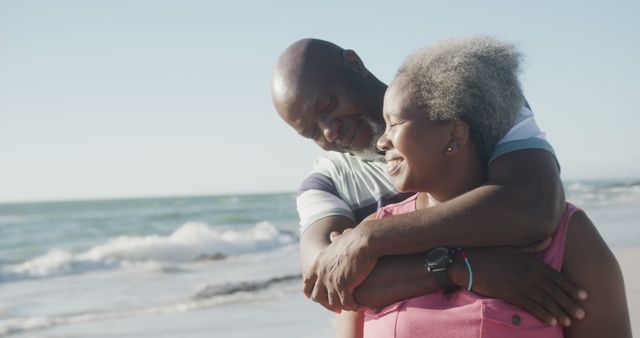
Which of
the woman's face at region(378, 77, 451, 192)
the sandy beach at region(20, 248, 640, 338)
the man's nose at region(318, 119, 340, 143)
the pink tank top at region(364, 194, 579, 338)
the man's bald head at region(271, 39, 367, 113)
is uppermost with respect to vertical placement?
the man's bald head at region(271, 39, 367, 113)

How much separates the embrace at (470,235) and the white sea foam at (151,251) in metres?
10.9

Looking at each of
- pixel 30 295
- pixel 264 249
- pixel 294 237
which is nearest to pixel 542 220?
pixel 30 295

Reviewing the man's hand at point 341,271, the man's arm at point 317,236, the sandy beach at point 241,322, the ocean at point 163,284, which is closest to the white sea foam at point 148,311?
the ocean at point 163,284

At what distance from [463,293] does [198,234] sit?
1619 cm

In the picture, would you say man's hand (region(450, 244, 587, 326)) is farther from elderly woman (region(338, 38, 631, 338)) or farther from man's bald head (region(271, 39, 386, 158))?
man's bald head (region(271, 39, 386, 158))

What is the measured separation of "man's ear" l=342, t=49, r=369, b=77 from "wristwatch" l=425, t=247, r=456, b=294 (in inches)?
53.8

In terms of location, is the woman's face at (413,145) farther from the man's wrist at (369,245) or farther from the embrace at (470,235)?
the man's wrist at (369,245)

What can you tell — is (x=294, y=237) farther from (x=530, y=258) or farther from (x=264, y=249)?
(x=530, y=258)

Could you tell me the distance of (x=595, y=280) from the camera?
76.2 inches

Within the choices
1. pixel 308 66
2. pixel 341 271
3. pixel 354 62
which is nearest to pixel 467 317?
pixel 341 271

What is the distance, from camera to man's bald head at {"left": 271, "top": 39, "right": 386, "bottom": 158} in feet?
9.74

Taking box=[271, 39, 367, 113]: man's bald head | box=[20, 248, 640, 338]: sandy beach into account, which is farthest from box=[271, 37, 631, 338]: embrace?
box=[20, 248, 640, 338]: sandy beach

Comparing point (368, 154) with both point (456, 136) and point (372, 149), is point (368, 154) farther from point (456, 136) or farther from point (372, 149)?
point (456, 136)

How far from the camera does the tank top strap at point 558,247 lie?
77.1 inches
